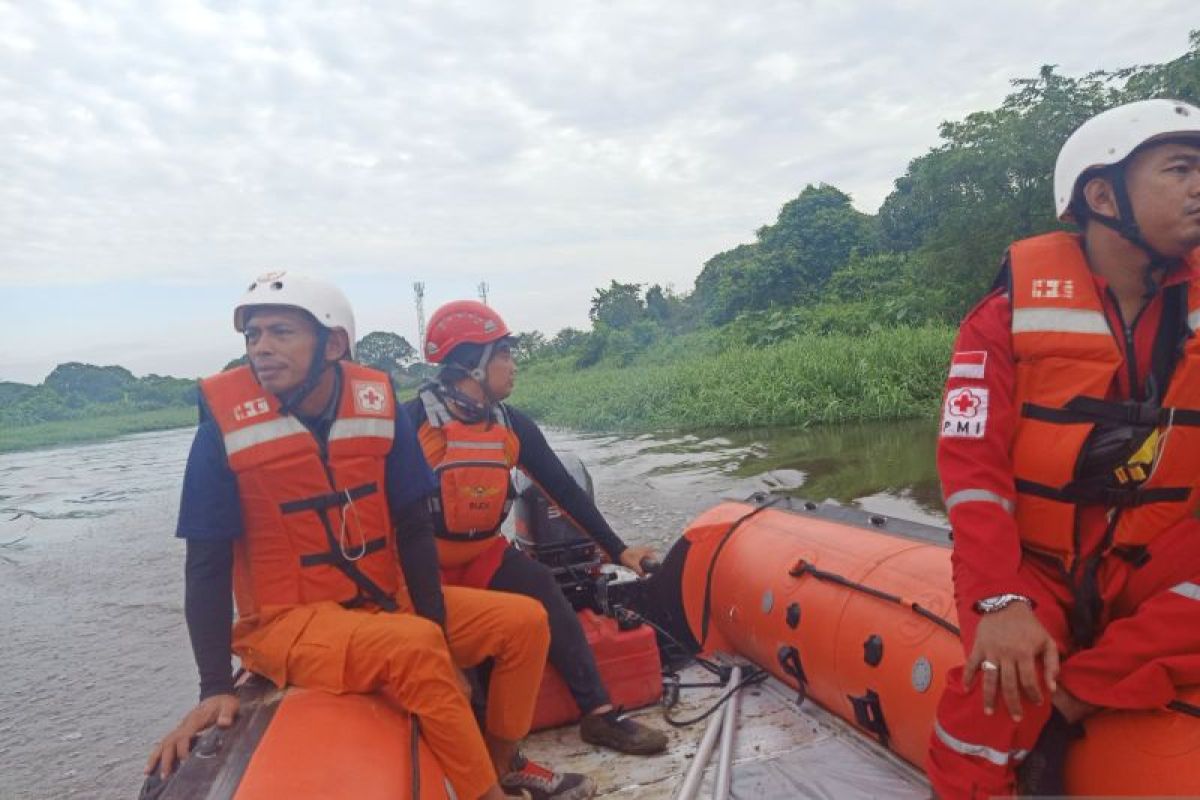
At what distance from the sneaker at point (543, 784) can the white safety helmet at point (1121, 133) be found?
6.48ft

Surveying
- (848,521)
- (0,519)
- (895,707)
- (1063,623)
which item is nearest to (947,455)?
(1063,623)

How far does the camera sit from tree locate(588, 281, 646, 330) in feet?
116

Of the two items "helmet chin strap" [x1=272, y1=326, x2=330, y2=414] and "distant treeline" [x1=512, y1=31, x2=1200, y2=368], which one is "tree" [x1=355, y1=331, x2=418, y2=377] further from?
"helmet chin strap" [x1=272, y1=326, x2=330, y2=414]

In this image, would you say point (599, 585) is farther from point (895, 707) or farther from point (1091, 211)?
point (1091, 211)

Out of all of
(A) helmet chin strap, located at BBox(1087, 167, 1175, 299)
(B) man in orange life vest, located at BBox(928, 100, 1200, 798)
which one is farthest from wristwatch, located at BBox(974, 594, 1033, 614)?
(A) helmet chin strap, located at BBox(1087, 167, 1175, 299)

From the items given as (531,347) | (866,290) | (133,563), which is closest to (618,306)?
A: (531,347)

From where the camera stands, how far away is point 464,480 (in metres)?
2.79

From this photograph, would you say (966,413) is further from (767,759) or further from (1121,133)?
(767,759)

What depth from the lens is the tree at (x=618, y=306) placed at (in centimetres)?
3550

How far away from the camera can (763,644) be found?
3.04 m

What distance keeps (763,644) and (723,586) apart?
1.06ft

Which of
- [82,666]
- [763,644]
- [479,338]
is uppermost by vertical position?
[479,338]

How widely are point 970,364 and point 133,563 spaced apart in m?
9.16

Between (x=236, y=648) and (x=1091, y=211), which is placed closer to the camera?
(x=1091, y=211)
